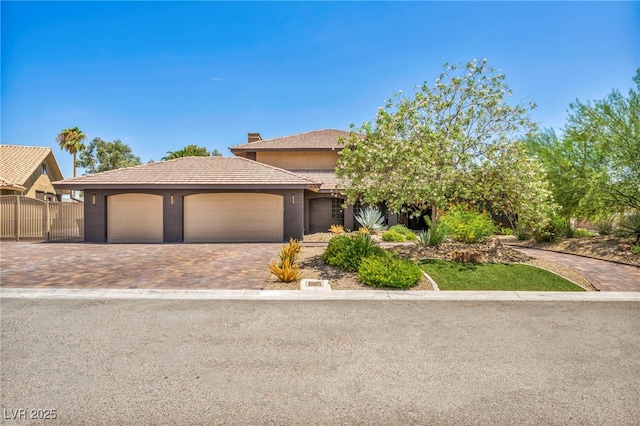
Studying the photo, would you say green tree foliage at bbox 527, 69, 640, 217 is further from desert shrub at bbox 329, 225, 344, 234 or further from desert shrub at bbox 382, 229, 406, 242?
desert shrub at bbox 329, 225, 344, 234

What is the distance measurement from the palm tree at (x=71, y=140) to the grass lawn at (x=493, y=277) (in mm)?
45607

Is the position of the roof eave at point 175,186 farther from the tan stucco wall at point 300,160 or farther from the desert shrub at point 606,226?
the desert shrub at point 606,226

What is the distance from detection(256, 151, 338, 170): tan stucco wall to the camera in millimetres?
26641

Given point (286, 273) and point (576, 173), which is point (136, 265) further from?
point (576, 173)

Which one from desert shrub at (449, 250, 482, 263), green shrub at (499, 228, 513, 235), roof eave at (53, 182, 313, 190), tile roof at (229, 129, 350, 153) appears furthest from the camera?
tile roof at (229, 129, 350, 153)

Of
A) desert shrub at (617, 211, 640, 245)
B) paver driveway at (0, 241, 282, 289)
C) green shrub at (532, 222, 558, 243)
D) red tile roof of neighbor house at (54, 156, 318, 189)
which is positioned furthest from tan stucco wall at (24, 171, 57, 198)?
desert shrub at (617, 211, 640, 245)

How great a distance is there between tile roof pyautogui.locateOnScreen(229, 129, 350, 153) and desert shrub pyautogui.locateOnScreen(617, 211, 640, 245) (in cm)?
1652

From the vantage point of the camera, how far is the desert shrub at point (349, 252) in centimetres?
1100

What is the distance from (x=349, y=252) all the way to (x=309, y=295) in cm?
307

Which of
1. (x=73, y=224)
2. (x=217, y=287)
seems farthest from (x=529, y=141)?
(x=73, y=224)

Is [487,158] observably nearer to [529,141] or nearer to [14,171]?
[529,141]

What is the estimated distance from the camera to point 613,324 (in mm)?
6762

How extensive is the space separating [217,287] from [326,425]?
21.0 feet

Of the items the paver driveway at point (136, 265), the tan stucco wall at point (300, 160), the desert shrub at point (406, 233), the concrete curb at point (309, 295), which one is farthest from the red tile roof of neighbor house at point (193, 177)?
the concrete curb at point (309, 295)
